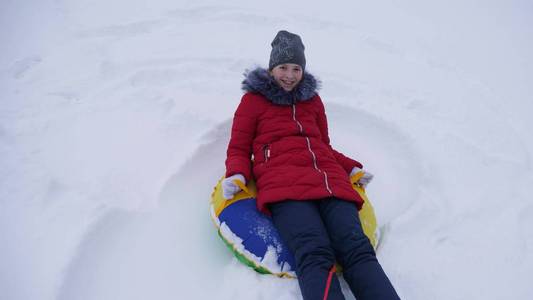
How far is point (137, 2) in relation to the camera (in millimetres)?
4840

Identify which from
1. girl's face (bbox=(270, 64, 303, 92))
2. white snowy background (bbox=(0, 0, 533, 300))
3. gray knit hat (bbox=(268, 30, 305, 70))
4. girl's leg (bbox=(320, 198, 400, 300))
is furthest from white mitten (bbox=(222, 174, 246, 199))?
gray knit hat (bbox=(268, 30, 305, 70))

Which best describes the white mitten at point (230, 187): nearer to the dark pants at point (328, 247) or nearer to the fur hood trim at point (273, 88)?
the dark pants at point (328, 247)

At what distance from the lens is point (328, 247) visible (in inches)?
68.7

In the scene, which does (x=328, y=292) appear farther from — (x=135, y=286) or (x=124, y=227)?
(x=124, y=227)

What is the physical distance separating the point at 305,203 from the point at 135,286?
0.98m

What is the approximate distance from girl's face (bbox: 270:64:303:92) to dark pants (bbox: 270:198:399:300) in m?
0.78

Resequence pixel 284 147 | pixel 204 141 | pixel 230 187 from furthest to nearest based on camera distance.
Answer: pixel 204 141 < pixel 284 147 < pixel 230 187

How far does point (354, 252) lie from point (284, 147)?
73 cm

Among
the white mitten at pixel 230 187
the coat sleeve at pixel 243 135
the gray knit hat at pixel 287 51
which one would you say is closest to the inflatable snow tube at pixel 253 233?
the white mitten at pixel 230 187

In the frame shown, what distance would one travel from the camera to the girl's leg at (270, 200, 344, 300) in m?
1.57

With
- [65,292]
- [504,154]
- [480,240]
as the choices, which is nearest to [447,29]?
[504,154]

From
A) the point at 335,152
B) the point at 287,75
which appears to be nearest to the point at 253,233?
the point at 335,152

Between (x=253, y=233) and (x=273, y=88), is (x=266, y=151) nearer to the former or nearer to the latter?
(x=273, y=88)

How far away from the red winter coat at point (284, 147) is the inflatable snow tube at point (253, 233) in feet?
0.28
